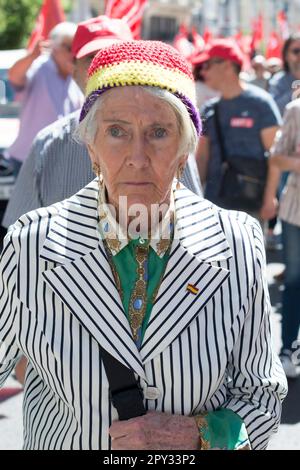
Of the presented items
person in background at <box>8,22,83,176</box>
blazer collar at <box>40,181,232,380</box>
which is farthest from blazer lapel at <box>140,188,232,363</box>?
person in background at <box>8,22,83,176</box>

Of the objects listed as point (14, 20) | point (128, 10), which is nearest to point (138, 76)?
point (128, 10)

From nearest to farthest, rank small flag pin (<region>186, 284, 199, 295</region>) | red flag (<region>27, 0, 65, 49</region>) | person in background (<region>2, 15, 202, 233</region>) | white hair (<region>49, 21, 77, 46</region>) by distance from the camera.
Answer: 1. small flag pin (<region>186, 284, 199, 295</region>)
2. person in background (<region>2, 15, 202, 233</region>)
3. white hair (<region>49, 21, 77, 46</region>)
4. red flag (<region>27, 0, 65, 49</region>)

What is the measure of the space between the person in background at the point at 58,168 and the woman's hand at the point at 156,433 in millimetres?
1161

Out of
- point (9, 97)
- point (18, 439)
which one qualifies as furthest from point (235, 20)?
point (18, 439)

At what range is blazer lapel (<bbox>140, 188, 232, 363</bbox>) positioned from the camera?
6.49ft

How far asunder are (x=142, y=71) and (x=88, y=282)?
0.47 meters

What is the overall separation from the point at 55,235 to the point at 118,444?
0.48m

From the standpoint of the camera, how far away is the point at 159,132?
1994 mm

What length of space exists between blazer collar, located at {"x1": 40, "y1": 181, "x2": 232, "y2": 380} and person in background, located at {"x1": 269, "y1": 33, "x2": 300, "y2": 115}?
192 inches

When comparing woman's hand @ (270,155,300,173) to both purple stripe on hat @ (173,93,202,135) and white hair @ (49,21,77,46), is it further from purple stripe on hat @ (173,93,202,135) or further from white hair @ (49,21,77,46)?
purple stripe on hat @ (173,93,202,135)

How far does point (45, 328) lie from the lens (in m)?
1.95

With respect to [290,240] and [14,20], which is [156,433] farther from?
[14,20]

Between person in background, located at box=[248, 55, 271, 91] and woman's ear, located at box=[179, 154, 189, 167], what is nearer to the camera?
woman's ear, located at box=[179, 154, 189, 167]

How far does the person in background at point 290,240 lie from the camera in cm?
509
